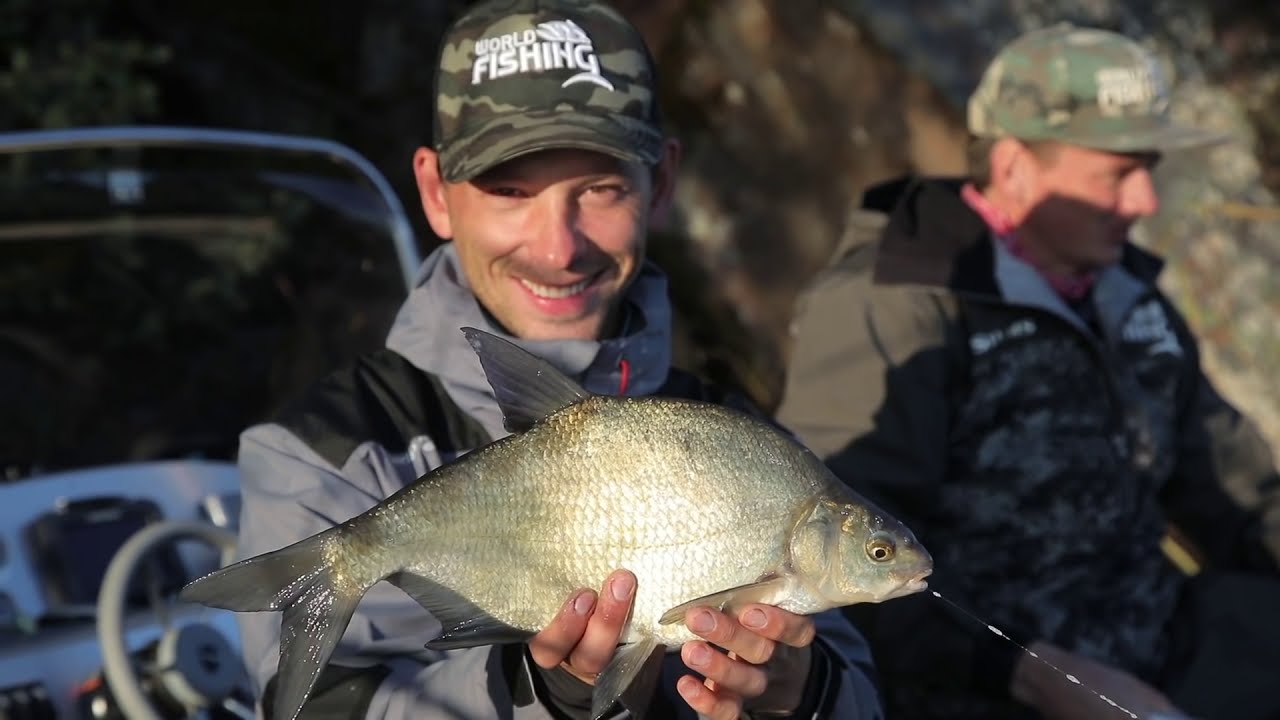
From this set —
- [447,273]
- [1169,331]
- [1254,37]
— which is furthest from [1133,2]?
[447,273]

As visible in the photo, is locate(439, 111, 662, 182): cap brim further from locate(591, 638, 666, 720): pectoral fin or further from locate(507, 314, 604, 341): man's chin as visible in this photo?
locate(591, 638, 666, 720): pectoral fin

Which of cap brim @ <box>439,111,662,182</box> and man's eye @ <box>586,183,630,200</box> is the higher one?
cap brim @ <box>439,111,662,182</box>

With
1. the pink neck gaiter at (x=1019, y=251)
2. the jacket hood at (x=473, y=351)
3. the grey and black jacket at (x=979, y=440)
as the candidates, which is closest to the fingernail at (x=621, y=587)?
the jacket hood at (x=473, y=351)

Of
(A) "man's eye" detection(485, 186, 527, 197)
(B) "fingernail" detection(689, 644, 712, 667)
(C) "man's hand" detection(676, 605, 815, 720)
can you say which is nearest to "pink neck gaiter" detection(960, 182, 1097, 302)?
(A) "man's eye" detection(485, 186, 527, 197)

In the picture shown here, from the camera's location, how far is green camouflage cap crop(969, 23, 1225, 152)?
4.07 metres

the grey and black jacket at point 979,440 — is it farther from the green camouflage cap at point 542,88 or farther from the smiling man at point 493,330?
the green camouflage cap at point 542,88

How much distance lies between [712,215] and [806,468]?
439 centimetres

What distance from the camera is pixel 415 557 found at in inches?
85.4

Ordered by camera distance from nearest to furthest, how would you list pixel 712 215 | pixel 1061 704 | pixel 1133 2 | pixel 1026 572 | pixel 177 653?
pixel 177 653 < pixel 1061 704 < pixel 1026 572 < pixel 712 215 < pixel 1133 2

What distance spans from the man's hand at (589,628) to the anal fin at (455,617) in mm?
42

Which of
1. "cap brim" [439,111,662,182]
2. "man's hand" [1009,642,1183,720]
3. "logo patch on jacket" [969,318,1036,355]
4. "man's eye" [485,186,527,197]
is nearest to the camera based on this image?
"cap brim" [439,111,662,182]

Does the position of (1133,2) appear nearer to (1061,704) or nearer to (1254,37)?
(1254,37)

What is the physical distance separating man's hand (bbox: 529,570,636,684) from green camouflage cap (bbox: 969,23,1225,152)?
8.03 ft

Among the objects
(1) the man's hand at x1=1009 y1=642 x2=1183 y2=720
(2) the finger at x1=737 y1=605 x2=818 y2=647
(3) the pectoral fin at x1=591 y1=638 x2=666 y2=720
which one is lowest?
(1) the man's hand at x1=1009 y1=642 x2=1183 y2=720
